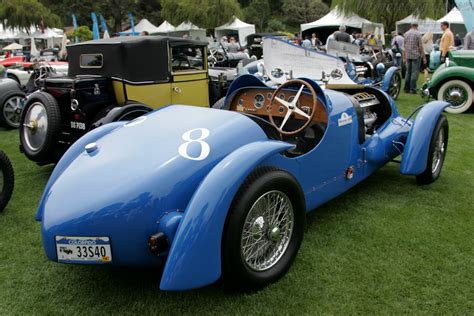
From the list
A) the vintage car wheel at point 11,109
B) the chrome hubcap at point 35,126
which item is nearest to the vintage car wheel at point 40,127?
the chrome hubcap at point 35,126

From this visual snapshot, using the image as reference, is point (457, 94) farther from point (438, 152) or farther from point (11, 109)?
point (11, 109)

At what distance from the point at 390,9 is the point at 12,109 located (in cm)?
2115

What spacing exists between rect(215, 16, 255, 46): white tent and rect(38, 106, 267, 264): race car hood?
31562 millimetres

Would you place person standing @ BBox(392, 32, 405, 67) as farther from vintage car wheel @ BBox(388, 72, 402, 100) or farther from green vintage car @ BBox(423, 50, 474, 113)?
green vintage car @ BBox(423, 50, 474, 113)

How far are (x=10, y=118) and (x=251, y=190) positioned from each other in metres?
7.42

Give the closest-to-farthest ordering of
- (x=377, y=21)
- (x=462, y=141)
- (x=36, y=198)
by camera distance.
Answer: (x=36, y=198) < (x=462, y=141) < (x=377, y=21)

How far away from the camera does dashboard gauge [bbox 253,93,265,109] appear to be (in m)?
4.02

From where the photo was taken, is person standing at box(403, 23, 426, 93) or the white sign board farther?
person standing at box(403, 23, 426, 93)

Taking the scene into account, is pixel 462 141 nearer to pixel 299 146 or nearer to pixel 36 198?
pixel 299 146

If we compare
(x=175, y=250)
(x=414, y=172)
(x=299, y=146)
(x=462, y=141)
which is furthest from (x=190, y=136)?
(x=462, y=141)

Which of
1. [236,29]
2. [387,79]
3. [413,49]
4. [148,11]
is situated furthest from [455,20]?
[148,11]

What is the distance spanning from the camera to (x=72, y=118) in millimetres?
5363

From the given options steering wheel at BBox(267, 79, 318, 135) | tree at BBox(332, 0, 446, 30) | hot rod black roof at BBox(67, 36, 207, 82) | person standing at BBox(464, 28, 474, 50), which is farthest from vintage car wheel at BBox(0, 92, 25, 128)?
tree at BBox(332, 0, 446, 30)

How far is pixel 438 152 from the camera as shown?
15.3ft
